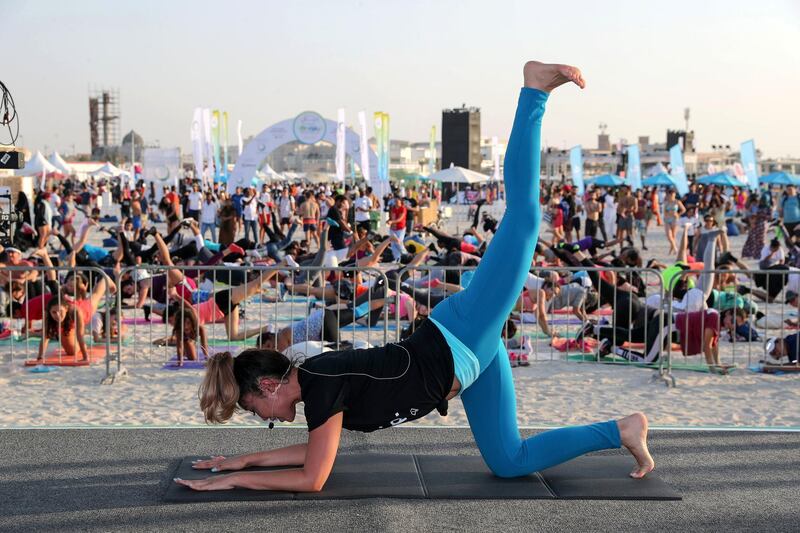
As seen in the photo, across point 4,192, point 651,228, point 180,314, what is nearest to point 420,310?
point 180,314

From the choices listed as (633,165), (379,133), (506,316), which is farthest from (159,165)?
(506,316)

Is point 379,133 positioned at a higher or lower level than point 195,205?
higher

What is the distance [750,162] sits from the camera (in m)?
36.7

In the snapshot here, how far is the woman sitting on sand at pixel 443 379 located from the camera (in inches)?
165

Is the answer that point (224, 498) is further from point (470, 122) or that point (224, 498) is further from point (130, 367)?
point (470, 122)

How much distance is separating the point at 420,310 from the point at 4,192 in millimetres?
7728

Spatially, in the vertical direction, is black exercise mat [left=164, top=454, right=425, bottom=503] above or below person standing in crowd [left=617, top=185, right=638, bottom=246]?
below

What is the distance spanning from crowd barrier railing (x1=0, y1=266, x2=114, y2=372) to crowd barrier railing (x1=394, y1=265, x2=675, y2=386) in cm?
300

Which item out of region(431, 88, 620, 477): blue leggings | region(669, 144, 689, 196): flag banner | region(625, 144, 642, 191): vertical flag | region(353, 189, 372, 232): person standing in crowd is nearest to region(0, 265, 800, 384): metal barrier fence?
region(431, 88, 620, 477): blue leggings

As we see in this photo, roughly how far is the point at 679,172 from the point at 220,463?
34.7 metres

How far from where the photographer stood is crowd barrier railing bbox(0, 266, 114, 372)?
8734 mm

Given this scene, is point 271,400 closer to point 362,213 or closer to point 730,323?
point 730,323

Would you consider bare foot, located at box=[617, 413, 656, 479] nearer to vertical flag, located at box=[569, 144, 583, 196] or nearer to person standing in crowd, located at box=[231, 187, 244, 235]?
person standing in crowd, located at box=[231, 187, 244, 235]

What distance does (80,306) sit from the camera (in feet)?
30.3
